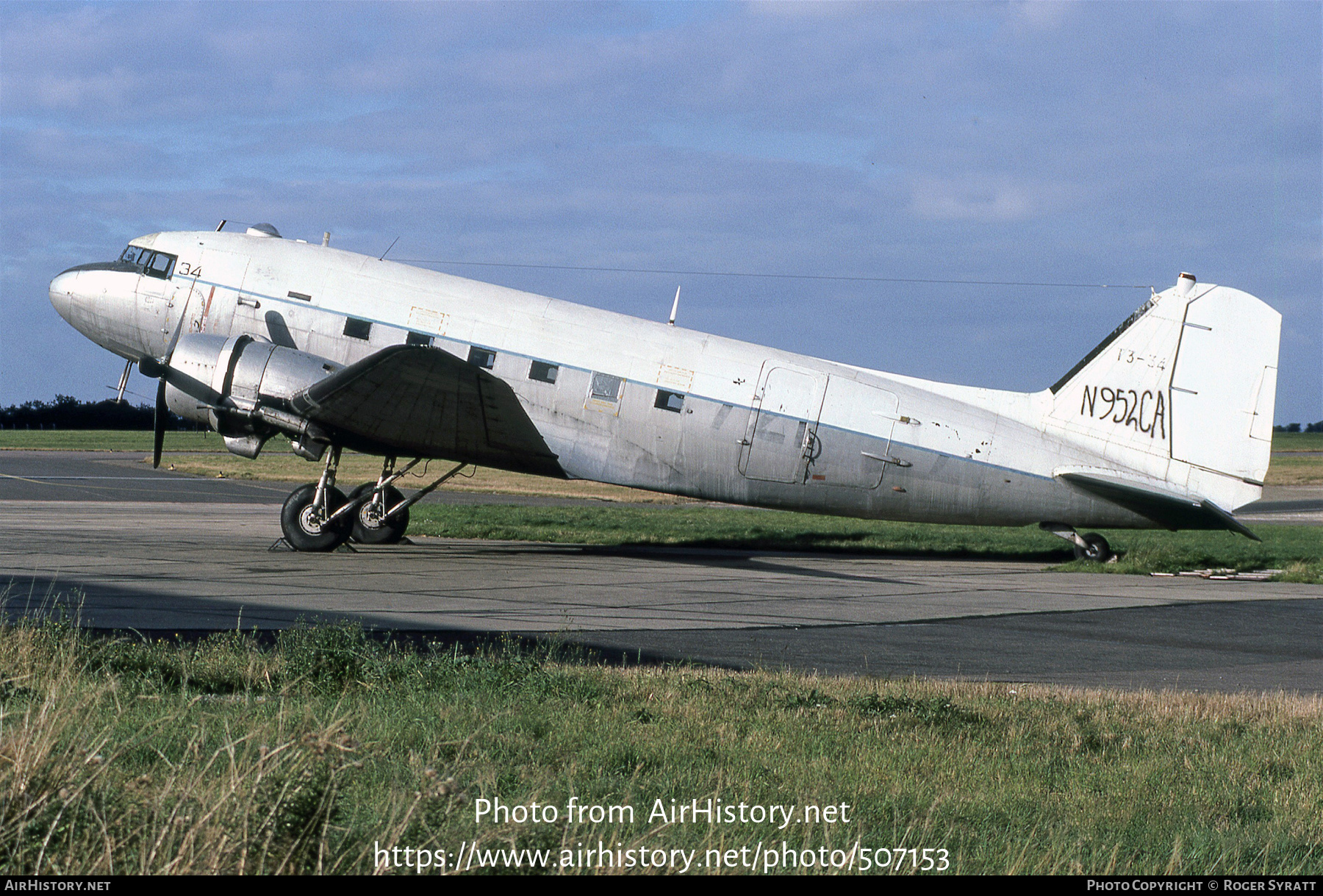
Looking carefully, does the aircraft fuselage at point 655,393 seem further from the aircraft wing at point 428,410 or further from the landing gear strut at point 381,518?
the landing gear strut at point 381,518

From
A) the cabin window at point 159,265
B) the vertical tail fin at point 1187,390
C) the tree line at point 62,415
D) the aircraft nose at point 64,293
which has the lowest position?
the tree line at point 62,415

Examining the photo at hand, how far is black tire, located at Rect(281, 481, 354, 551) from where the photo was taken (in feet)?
59.7

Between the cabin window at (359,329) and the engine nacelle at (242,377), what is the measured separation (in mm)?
924

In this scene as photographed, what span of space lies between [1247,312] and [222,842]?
20188mm

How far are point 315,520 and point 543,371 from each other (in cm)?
443

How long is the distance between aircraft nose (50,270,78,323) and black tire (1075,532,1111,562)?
19022mm

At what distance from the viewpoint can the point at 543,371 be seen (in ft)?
61.9

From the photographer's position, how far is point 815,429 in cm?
1898

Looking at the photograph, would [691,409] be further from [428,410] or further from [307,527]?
[307,527]

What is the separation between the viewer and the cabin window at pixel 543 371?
742 inches

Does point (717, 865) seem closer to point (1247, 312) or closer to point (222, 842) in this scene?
point (222, 842)

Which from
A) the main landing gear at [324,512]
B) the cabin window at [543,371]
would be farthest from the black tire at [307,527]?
the cabin window at [543,371]

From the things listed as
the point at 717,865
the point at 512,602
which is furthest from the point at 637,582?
the point at 717,865

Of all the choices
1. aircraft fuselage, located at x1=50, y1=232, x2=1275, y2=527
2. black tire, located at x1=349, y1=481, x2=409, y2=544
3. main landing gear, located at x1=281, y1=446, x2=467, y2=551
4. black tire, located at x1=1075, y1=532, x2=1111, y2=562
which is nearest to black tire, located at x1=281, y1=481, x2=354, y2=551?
main landing gear, located at x1=281, y1=446, x2=467, y2=551
